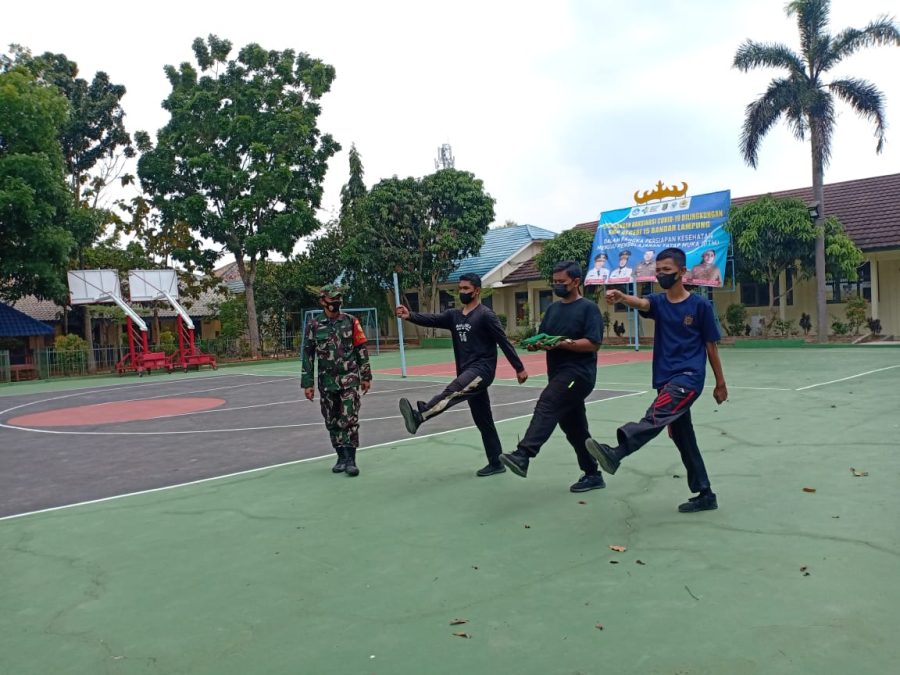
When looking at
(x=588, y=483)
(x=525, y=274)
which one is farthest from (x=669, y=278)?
(x=525, y=274)

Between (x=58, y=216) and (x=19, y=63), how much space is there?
749cm

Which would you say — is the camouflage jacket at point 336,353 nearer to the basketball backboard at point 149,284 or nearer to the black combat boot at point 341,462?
the black combat boot at point 341,462

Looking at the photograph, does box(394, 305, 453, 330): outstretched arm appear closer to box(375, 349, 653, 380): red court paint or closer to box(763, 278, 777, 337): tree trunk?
box(375, 349, 653, 380): red court paint

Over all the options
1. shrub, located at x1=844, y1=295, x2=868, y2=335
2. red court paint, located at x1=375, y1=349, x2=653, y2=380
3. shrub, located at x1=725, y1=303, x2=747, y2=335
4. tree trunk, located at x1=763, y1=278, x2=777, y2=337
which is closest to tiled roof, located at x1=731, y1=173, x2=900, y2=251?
shrub, located at x1=844, y1=295, x2=868, y2=335

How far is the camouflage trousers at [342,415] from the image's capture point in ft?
24.0

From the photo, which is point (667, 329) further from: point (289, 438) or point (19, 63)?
point (19, 63)

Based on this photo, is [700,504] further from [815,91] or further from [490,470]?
[815,91]

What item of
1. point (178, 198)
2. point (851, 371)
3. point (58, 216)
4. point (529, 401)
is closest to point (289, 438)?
point (529, 401)

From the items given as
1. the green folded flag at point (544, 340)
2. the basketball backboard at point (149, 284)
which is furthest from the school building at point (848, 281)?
the green folded flag at point (544, 340)

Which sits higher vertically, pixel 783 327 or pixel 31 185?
pixel 31 185

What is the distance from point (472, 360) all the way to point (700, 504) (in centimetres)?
232

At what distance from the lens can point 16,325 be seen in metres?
30.9

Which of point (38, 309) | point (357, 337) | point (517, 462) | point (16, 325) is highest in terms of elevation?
point (38, 309)

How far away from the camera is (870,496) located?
5.57 meters
